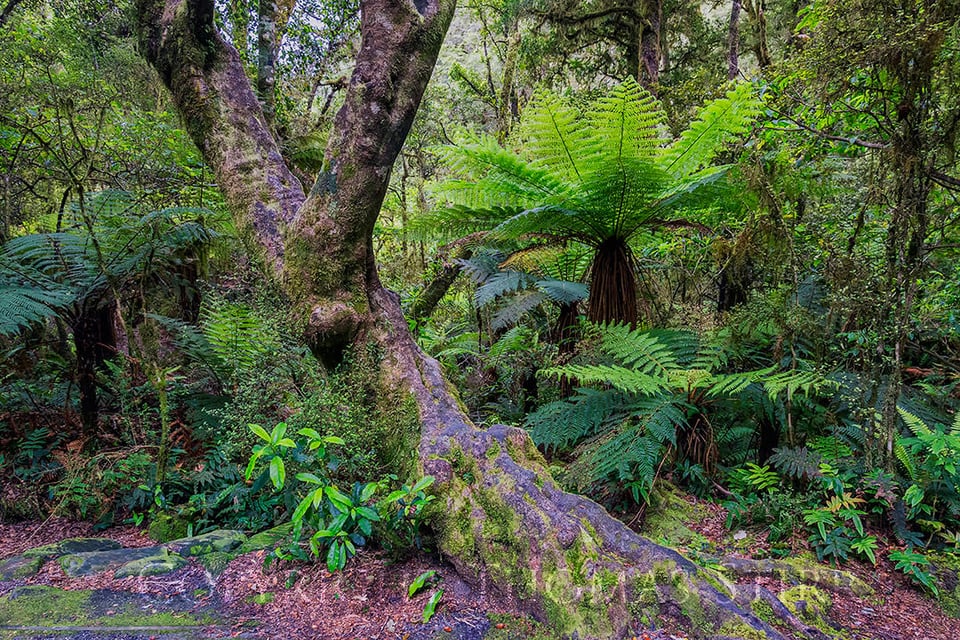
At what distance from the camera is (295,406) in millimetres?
2158

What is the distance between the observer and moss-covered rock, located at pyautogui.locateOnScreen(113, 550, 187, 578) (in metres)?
1.91

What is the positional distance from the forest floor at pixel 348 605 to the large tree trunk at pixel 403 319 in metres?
0.13

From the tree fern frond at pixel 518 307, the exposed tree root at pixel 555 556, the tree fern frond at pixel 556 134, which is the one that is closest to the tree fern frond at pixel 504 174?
the tree fern frond at pixel 556 134

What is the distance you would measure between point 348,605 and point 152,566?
93cm

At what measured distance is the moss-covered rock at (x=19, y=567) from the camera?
1.93 meters

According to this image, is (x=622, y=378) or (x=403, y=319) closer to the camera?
(x=622, y=378)

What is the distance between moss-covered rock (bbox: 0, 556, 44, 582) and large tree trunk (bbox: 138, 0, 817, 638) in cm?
143

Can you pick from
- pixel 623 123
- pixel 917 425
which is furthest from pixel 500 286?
pixel 917 425

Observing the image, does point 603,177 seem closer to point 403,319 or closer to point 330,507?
point 403,319

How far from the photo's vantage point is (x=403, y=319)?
258 cm

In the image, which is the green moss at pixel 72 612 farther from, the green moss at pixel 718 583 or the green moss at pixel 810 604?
the green moss at pixel 810 604

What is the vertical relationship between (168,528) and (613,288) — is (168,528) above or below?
below

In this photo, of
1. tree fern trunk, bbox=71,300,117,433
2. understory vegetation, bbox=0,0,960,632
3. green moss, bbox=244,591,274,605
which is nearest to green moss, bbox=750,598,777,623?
understory vegetation, bbox=0,0,960,632

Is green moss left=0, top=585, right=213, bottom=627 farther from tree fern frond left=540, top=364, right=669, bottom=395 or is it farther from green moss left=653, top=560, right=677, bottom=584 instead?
tree fern frond left=540, top=364, right=669, bottom=395
